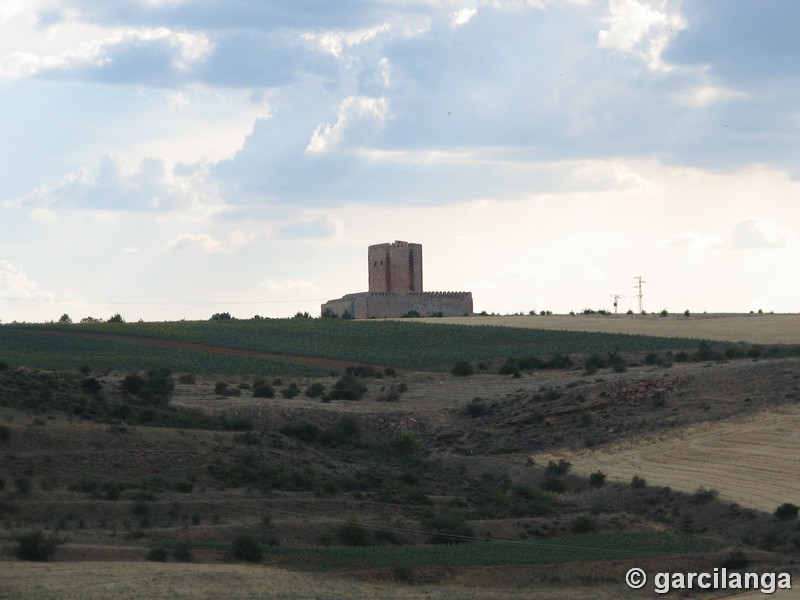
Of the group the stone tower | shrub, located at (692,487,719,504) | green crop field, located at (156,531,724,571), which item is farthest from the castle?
green crop field, located at (156,531,724,571)

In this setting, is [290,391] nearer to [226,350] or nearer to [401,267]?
[226,350]

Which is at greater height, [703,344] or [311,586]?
[703,344]

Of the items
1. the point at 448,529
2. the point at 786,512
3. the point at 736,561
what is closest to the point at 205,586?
the point at 448,529

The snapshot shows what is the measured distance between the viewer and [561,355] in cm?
6075

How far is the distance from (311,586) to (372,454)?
19088 mm

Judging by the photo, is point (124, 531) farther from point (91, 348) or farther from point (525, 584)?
point (91, 348)

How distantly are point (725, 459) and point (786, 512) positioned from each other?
8202 millimetres

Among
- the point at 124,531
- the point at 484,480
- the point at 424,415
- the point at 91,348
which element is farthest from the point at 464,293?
the point at 124,531

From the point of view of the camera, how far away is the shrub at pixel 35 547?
22453mm

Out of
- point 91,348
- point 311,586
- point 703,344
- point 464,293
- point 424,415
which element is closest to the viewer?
point 311,586

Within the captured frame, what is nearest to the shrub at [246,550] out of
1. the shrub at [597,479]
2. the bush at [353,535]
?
the bush at [353,535]

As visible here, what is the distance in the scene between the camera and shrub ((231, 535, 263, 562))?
23953mm

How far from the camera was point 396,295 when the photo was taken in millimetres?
98125

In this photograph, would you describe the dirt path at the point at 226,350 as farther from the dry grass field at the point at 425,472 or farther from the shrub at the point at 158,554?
the shrub at the point at 158,554
